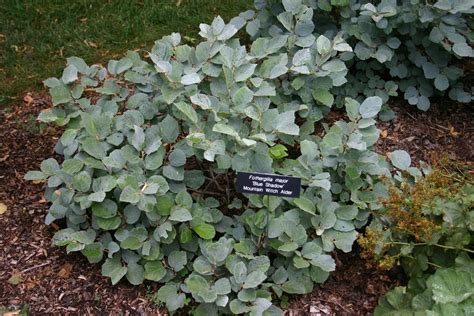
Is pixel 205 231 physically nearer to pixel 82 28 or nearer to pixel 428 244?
pixel 428 244

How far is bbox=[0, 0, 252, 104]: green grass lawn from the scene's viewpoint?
434cm

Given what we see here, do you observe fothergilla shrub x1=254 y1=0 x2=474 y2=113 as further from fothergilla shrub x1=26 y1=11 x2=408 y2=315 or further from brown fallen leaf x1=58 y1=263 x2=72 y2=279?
brown fallen leaf x1=58 y1=263 x2=72 y2=279

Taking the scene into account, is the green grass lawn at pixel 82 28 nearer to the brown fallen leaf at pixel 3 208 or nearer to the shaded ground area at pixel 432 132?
the brown fallen leaf at pixel 3 208

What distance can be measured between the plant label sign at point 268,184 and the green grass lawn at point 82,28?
211 cm

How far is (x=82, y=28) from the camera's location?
15.4ft

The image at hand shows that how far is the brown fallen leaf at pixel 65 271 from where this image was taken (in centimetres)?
283

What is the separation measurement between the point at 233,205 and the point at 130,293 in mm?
637

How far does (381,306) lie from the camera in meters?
2.69

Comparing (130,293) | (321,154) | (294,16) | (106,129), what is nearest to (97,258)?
(130,293)

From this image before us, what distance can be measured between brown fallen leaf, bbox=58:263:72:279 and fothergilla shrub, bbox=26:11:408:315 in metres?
0.17

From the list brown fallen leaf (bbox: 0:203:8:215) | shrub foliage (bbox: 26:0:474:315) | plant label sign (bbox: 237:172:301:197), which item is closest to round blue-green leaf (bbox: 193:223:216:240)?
shrub foliage (bbox: 26:0:474:315)

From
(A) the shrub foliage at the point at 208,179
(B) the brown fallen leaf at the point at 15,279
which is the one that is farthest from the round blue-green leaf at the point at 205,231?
(B) the brown fallen leaf at the point at 15,279

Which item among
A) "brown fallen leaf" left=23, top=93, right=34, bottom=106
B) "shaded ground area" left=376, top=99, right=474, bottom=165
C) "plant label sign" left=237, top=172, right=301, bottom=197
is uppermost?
"plant label sign" left=237, top=172, right=301, bottom=197

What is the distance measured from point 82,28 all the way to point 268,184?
2846 mm
